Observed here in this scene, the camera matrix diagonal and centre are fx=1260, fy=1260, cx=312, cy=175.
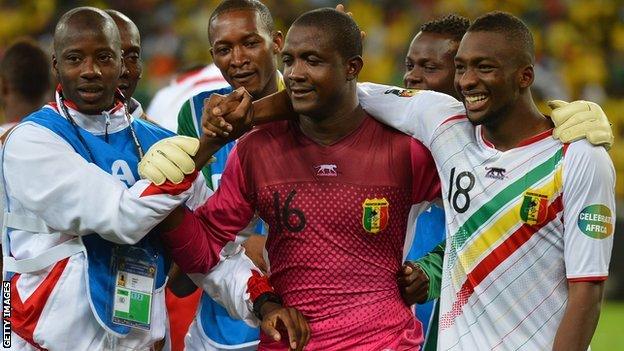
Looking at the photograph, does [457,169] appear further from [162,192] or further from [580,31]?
[580,31]

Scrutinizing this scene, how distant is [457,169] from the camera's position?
4516 millimetres

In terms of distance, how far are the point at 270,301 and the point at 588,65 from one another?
1096cm

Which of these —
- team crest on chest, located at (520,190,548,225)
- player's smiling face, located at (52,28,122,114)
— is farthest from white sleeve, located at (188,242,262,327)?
team crest on chest, located at (520,190,548,225)

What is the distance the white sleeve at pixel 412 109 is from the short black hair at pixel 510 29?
0.34 metres

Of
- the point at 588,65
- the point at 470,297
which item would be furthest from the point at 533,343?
the point at 588,65

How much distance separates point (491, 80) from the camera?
4.41 meters

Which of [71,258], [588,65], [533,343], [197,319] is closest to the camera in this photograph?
[533,343]

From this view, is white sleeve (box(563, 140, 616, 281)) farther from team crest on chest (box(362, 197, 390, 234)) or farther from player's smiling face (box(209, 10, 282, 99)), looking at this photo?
player's smiling face (box(209, 10, 282, 99))

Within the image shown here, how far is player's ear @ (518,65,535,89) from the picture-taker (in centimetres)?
445

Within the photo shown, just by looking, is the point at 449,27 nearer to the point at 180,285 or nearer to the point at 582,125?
the point at 180,285

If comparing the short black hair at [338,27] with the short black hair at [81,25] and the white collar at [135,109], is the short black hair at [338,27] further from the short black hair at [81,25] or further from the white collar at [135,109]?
the white collar at [135,109]

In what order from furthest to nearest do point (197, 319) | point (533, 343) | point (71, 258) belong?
point (197, 319), point (71, 258), point (533, 343)

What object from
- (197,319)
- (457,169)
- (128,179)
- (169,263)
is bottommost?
(197,319)

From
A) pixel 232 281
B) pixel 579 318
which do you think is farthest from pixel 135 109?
pixel 579 318
